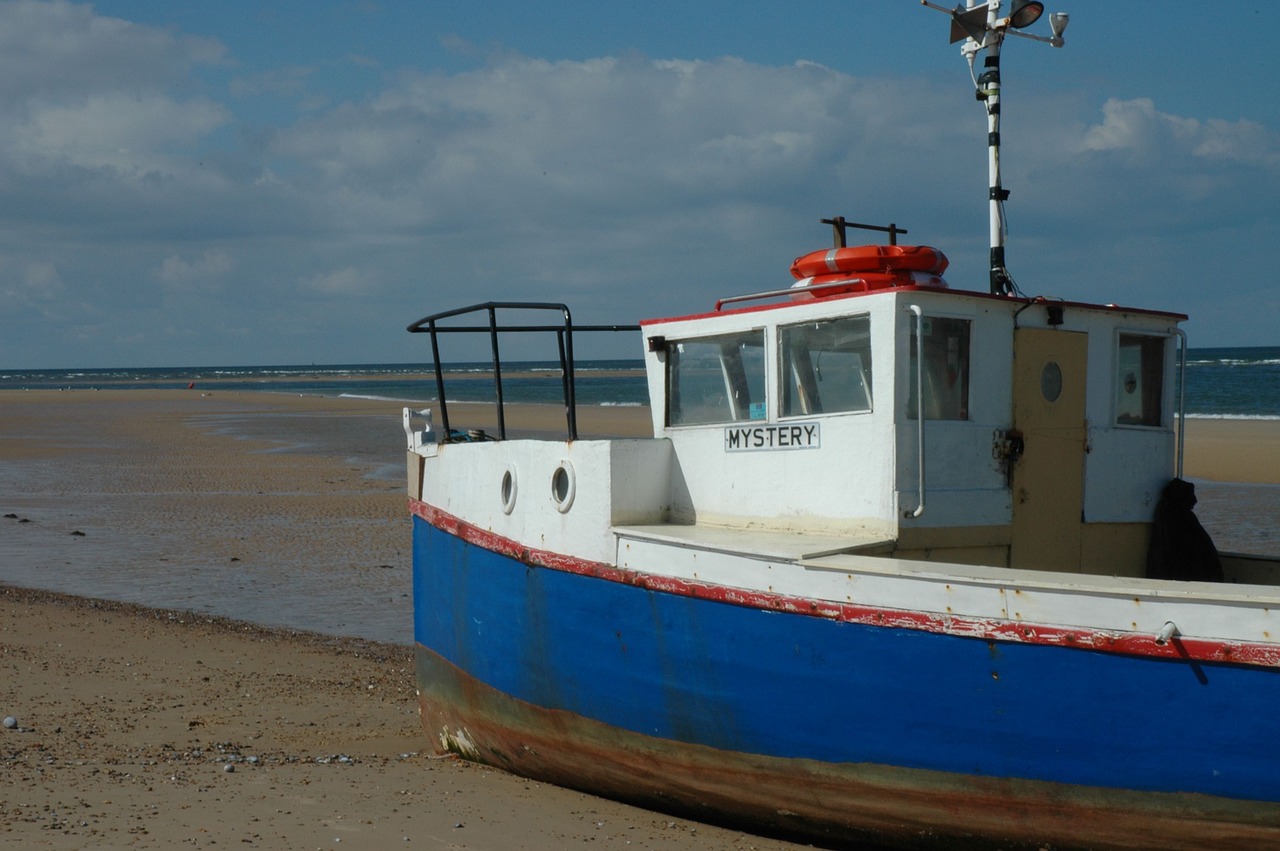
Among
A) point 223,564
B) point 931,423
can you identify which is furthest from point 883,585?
point 223,564

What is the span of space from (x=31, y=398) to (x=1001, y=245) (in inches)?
2851

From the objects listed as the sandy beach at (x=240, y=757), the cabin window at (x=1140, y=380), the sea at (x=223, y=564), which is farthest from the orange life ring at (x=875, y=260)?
the sea at (x=223, y=564)

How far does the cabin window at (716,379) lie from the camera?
6750 mm

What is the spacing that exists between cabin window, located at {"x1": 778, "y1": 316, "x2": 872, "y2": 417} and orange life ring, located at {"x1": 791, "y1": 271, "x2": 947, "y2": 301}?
20 centimetres

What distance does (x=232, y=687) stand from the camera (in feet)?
31.4

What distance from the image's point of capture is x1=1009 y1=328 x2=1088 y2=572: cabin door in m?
6.45

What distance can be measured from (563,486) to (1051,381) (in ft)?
8.58

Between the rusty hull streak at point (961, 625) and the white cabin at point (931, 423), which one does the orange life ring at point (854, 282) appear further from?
the rusty hull streak at point (961, 625)

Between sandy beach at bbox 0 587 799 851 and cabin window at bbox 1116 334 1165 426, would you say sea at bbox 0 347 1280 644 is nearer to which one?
sandy beach at bbox 0 587 799 851

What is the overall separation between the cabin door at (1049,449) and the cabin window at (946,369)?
0.36 metres

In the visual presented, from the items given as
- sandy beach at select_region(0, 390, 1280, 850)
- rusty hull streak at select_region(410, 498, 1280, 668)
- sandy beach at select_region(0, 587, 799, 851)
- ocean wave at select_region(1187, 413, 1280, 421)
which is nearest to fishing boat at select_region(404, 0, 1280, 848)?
rusty hull streak at select_region(410, 498, 1280, 668)

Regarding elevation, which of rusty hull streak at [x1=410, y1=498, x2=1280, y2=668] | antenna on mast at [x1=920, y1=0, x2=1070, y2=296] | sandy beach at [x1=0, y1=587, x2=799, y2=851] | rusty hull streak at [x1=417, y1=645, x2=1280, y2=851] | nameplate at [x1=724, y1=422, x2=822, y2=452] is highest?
antenna on mast at [x1=920, y1=0, x2=1070, y2=296]

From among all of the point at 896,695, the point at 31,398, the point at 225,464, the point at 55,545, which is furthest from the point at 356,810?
the point at 31,398

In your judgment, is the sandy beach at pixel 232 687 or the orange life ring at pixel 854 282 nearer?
the sandy beach at pixel 232 687
